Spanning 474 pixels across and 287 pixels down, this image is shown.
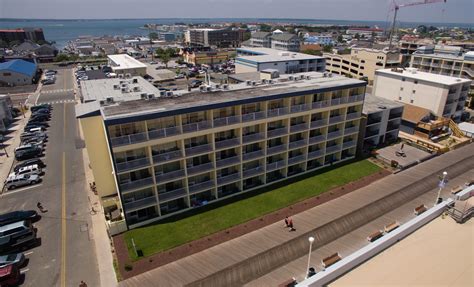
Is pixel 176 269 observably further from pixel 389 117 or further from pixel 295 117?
pixel 389 117

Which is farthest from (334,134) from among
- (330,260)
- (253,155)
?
(330,260)

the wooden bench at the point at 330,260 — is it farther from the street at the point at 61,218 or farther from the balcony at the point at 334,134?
the balcony at the point at 334,134

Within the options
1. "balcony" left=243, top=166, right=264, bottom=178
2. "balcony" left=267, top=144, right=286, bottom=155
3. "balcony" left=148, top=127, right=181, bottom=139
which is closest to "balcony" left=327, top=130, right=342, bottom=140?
"balcony" left=267, top=144, right=286, bottom=155

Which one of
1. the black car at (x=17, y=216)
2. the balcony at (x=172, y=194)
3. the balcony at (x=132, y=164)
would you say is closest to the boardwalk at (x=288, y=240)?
the balcony at (x=172, y=194)

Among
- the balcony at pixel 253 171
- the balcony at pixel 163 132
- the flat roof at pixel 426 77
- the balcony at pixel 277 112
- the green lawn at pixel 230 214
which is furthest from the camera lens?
the flat roof at pixel 426 77

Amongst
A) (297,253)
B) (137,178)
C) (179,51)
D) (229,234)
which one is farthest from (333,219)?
(179,51)

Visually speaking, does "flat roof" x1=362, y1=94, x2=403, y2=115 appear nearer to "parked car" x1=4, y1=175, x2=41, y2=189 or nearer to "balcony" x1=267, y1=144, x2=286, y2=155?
"balcony" x1=267, y1=144, x2=286, y2=155

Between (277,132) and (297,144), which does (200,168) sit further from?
(297,144)

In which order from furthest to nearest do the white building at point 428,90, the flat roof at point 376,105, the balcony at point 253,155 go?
the white building at point 428,90 → the flat roof at point 376,105 → the balcony at point 253,155
